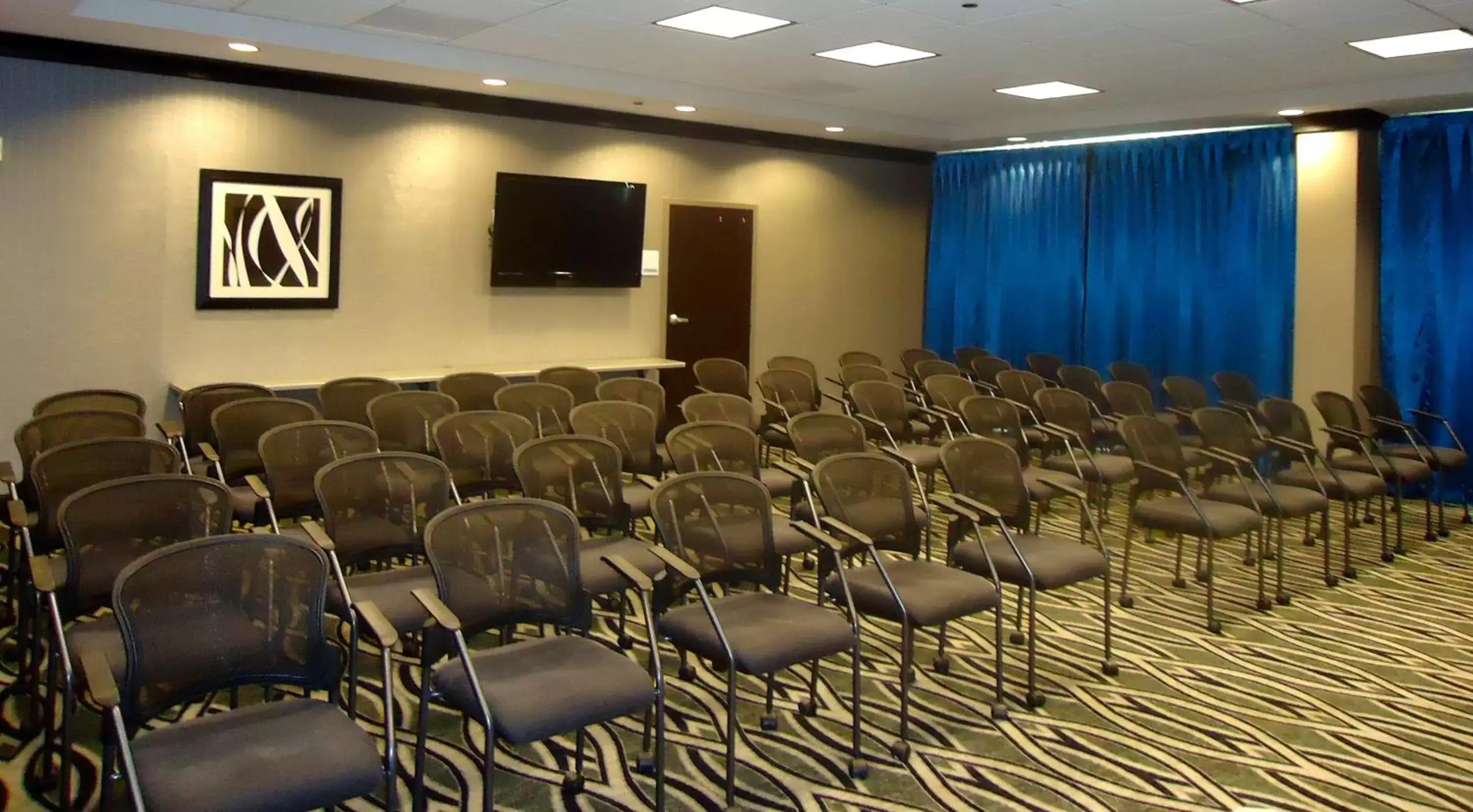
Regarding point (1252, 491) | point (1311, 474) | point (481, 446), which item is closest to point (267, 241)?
point (481, 446)

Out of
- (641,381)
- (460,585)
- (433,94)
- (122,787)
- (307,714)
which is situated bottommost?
(122,787)

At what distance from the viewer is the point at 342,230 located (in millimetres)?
7969

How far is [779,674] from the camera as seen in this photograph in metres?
4.60

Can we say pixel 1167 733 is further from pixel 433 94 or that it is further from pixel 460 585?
pixel 433 94

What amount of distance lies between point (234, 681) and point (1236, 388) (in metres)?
7.77

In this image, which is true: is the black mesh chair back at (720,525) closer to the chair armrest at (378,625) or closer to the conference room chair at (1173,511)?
the chair armrest at (378,625)

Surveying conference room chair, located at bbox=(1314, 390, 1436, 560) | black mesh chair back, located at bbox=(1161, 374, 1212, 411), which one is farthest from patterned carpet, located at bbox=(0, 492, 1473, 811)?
black mesh chair back, located at bbox=(1161, 374, 1212, 411)

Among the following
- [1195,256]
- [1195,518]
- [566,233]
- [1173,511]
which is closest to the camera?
[1195,518]

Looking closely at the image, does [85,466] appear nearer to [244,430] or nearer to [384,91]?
[244,430]

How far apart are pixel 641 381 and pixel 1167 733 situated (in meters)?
3.76

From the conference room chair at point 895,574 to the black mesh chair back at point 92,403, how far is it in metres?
3.47

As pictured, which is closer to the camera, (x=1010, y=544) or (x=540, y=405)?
(x=1010, y=544)

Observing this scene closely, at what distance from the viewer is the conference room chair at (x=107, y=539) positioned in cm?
333

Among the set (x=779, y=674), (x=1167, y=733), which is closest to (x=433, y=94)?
(x=779, y=674)
